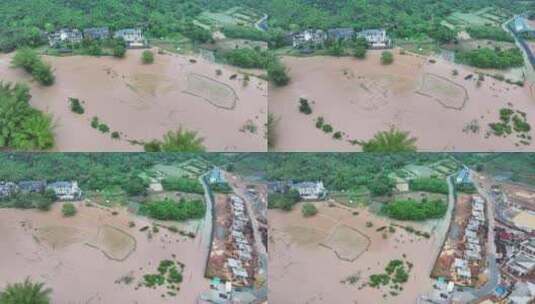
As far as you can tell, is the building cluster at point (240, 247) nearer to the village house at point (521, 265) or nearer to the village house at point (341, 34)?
the village house at point (341, 34)

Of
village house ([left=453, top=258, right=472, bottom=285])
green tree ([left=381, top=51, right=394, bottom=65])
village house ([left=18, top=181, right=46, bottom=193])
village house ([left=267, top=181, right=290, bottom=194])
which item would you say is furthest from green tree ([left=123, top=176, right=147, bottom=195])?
village house ([left=453, top=258, right=472, bottom=285])

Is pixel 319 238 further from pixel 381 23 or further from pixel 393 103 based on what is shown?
pixel 381 23

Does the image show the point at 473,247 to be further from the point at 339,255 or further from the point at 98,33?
the point at 98,33

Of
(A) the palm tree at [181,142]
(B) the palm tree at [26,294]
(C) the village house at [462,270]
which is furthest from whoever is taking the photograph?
(A) the palm tree at [181,142]

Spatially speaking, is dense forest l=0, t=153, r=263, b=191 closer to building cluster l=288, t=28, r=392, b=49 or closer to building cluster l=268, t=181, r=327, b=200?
building cluster l=268, t=181, r=327, b=200

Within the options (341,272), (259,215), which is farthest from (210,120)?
(341,272)

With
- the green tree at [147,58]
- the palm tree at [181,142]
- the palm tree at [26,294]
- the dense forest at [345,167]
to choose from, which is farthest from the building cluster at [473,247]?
the palm tree at [26,294]

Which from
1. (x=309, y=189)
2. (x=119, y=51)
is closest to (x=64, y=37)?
(x=119, y=51)
